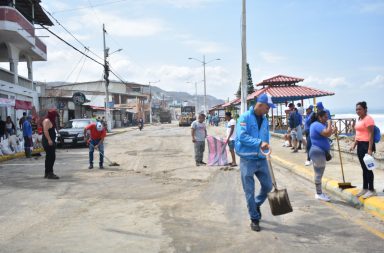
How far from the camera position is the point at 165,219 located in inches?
244

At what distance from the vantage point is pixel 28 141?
17.1 meters

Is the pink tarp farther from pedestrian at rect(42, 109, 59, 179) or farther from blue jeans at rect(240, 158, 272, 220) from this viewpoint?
blue jeans at rect(240, 158, 272, 220)

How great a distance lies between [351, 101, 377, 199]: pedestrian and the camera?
23.6ft

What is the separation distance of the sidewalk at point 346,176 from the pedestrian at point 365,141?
0.64ft

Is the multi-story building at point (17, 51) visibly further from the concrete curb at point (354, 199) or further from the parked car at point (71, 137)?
the concrete curb at point (354, 199)

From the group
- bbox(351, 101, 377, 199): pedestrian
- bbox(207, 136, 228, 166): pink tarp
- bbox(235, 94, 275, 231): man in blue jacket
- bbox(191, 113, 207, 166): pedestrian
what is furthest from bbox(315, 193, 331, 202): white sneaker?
bbox(191, 113, 207, 166): pedestrian

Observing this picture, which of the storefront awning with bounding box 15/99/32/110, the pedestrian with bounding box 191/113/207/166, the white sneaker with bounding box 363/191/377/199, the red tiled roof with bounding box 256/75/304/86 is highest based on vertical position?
the red tiled roof with bounding box 256/75/304/86

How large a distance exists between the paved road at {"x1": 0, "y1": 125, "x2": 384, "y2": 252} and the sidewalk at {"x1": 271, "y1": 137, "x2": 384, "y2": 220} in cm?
21

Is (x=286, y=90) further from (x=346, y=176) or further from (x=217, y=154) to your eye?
(x=346, y=176)

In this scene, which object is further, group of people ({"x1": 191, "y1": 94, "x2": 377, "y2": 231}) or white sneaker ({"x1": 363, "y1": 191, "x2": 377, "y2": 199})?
white sneaker ({"x1": 363, "y1": 191, "x2": 377, "y2": 199})

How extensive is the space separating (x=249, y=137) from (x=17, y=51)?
26.6 meters

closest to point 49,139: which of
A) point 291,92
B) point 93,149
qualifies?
point 93,149

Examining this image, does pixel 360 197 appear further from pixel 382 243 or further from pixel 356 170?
pixel 356 170

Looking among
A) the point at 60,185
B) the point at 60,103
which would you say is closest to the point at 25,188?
the point at 60,185
